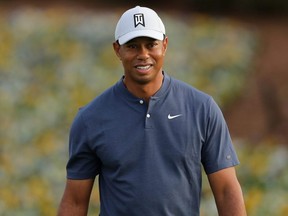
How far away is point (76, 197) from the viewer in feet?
16.9

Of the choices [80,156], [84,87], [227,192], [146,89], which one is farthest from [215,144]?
[84,87]

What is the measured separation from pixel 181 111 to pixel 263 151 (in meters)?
7.12

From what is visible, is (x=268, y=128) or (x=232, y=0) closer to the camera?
(x=268, y=128)

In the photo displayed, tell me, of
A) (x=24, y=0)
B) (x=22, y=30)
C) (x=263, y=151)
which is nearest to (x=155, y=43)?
(x=263, y=151)

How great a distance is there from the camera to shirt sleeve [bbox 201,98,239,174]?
4.95 meters

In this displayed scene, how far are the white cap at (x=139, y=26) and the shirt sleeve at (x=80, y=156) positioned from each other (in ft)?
1.56

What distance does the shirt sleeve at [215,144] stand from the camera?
4.95m

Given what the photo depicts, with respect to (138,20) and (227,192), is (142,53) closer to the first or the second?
(138,20)

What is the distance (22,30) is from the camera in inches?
838

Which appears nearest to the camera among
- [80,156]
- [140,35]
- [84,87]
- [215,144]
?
[140,35]

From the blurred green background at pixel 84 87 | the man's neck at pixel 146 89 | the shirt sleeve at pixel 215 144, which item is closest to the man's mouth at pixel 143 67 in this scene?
the man's neck at pixel 146 89

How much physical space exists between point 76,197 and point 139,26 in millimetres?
947

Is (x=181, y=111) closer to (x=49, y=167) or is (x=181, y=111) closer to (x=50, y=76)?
(x=49, y=167)

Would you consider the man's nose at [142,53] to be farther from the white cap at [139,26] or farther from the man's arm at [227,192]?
the man's arm at [227,192]
